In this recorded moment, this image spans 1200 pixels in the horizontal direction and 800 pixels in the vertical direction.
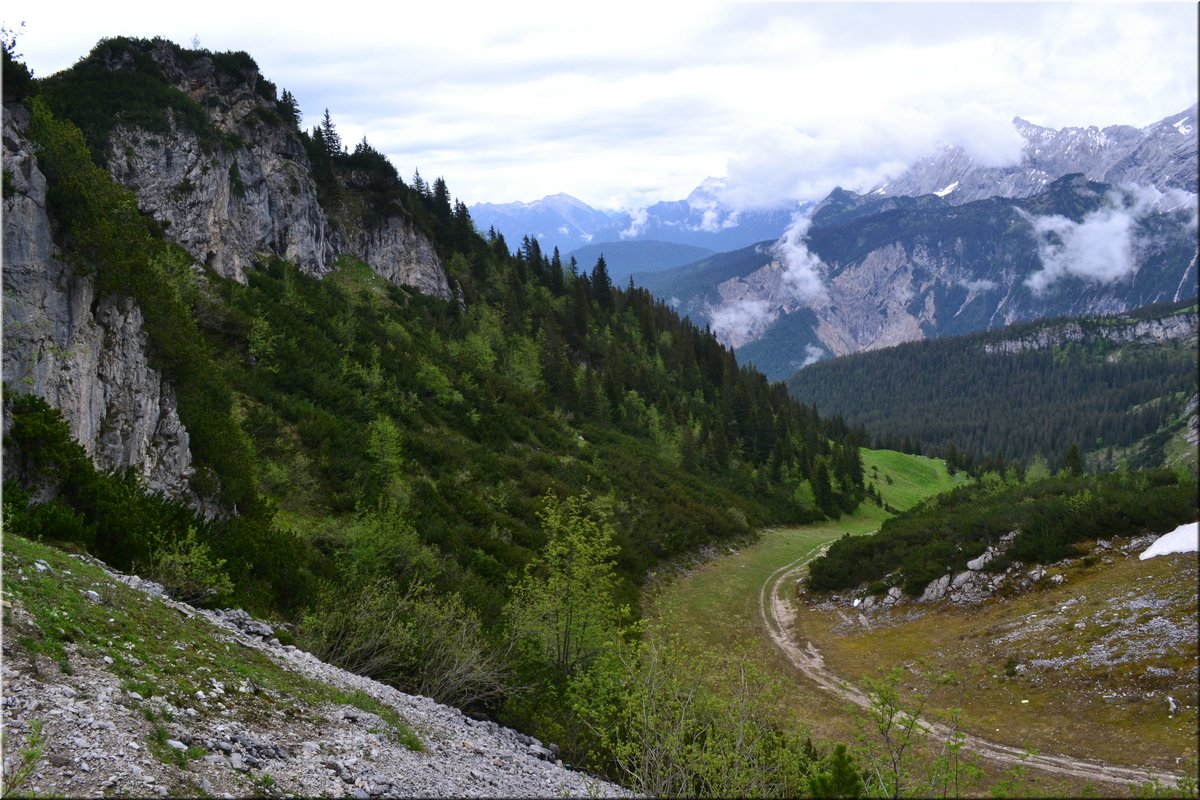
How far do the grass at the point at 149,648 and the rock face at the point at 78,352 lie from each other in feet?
21.3

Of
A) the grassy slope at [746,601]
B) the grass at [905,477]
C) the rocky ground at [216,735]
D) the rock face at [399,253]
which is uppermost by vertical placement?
the rock face at [399,253]

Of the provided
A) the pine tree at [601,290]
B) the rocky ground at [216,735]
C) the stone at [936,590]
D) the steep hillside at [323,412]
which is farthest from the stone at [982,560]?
the pine tree at [601,290]

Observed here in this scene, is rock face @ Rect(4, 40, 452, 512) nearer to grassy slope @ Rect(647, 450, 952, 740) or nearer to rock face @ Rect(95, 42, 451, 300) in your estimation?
rock face @ Rect(95, 42, 451, 300)

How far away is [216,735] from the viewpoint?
31.1ft

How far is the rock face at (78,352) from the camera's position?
57.7ft

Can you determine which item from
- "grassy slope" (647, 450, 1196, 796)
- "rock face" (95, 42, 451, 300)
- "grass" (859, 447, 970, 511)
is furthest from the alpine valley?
"grass" (859, 447, 970, 511)

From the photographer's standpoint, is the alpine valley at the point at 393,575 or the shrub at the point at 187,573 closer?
the alpine valley at the point at 393,575

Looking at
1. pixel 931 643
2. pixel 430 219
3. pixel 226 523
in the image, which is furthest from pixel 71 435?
pixel 430 219

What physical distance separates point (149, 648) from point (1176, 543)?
107ft

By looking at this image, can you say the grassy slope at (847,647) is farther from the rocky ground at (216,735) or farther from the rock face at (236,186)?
the rock face at (236,186)

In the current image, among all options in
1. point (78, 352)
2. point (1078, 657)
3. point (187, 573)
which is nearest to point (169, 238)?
point (78, 352)

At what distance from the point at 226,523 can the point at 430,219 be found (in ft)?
242

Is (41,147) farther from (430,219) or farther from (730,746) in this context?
(430,219)

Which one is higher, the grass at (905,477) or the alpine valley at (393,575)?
the alpine valley at (393,575)
